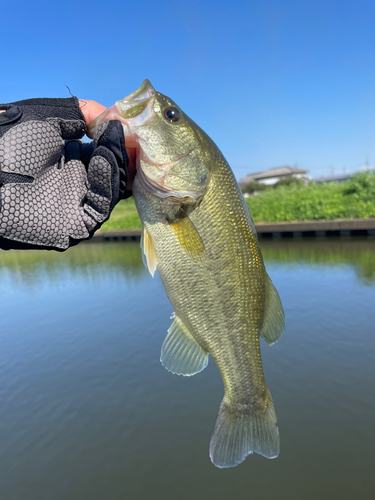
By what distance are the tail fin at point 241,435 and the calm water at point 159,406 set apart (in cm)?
303

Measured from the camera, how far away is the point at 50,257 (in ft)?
73.5

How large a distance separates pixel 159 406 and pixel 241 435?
438 cm

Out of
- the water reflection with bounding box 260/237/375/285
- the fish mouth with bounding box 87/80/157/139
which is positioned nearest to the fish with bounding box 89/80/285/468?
the fish mouth with bounding box 87/80/157/139

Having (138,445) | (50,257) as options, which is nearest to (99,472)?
(138,445)

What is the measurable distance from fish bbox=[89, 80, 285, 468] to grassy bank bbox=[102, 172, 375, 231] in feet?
61.4

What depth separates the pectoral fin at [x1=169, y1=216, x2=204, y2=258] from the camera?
1.99 metres

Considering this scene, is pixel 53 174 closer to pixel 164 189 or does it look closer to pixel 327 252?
pixel 164 189

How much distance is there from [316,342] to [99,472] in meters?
4.49

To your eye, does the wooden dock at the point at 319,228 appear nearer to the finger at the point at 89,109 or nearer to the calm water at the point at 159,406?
the calm water at the point at 159,406

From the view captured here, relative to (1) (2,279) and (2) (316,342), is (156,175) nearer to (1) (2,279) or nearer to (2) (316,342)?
(2) (316,342)

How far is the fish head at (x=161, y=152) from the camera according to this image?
Result: 6.56ft

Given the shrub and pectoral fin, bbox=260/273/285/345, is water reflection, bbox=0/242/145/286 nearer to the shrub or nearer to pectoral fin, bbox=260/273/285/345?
pectoral fin, bbox=260/273/285/345

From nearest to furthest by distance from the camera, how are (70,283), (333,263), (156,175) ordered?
(156,175)
(333,263)
(70,283)

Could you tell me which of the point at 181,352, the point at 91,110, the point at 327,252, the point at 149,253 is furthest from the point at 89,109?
the point at 327,252
